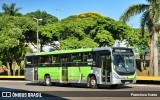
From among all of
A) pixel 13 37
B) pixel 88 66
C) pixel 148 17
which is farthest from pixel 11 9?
pixel 88 66

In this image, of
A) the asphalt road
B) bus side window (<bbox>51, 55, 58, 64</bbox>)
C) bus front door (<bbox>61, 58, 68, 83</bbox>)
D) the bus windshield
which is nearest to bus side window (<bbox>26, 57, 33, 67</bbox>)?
bus side window (<bbox>51, 55, 58, 64</bbox>)

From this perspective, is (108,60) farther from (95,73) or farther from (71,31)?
(71,31)

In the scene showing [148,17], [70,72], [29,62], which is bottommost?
[70,72]

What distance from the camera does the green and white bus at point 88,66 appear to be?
83.3 feet

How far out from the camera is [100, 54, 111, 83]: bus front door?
2558cm

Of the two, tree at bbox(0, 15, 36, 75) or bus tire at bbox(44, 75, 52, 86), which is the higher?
tree at bbox(0, 15, 36, 75)

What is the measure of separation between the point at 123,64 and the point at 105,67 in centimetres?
117

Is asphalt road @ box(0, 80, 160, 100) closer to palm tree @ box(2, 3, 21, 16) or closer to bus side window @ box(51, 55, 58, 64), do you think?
bus side window @ box(51, 55, 58, 64)

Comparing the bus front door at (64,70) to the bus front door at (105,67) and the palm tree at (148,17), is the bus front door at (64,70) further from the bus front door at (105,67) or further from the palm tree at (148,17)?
the palm tree at (148,17)

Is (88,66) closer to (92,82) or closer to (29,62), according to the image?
(92,82)

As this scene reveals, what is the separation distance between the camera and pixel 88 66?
27078 mm

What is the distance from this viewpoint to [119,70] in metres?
25.3

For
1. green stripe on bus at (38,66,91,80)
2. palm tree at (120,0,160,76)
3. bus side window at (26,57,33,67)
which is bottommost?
green stripe on bus at (38,66,91,80)

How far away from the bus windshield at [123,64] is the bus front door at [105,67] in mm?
505
